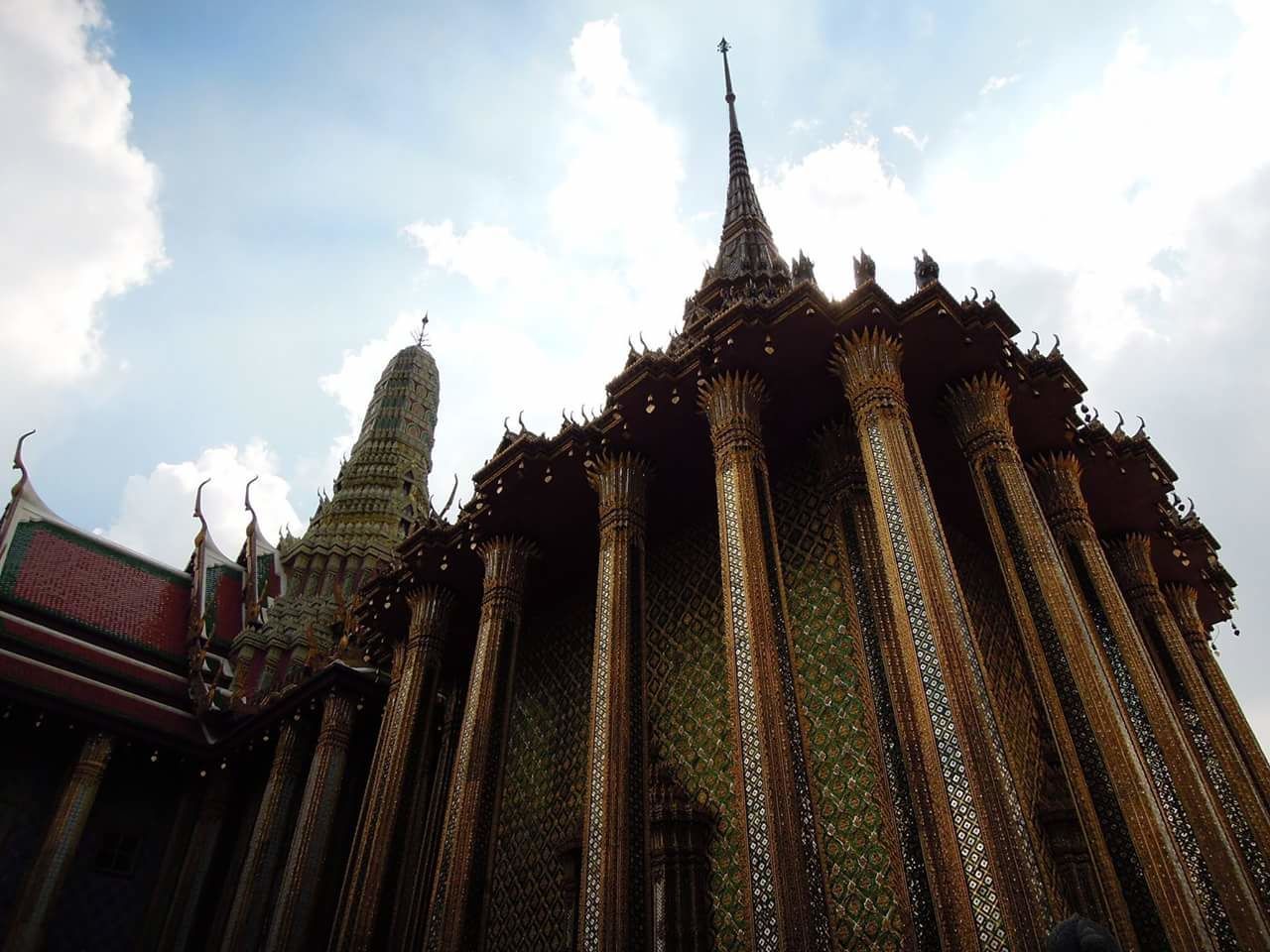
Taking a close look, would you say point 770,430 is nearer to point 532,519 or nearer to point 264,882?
point 532,519

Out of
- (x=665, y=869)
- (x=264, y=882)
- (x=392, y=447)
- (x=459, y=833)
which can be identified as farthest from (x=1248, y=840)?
(x=392, y=447)

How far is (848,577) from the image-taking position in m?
8.44

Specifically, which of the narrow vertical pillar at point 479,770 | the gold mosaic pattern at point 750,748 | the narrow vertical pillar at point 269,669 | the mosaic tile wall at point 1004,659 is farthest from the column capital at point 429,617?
the narrow vertical pillar at point 269,669

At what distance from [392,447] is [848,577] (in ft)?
65.9

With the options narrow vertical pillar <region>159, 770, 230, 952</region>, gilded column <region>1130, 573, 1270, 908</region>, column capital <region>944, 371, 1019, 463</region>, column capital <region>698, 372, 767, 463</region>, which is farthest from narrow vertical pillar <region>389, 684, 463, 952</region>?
gilded column <region>1130, 573, 1270, 908</region>

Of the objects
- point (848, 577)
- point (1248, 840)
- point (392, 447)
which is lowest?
point (1248, 840)

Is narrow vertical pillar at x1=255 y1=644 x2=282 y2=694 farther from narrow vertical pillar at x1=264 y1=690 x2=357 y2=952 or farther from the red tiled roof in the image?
narrow vertical pillar at x1=264 y1=690 x2=357 y2=952

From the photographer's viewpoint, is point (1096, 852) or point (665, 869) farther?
point (665, 869)

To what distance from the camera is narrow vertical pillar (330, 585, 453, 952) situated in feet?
30.2

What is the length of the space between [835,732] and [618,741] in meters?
2.01

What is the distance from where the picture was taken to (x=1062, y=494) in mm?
9305

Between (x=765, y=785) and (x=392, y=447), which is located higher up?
(x=392, y=447)

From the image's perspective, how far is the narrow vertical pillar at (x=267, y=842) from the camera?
41.6ft

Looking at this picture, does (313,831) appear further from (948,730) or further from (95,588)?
(948,730)
